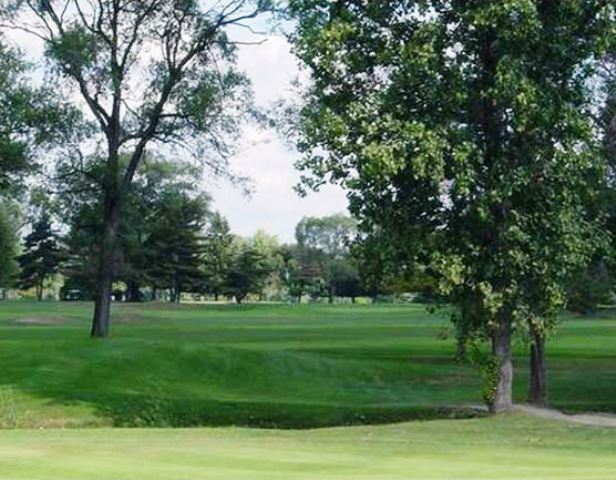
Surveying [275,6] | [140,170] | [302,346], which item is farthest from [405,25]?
[140,170]

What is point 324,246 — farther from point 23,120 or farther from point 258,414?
point 258,414

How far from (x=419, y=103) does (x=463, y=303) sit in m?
5.22

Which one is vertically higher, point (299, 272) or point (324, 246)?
point (324, 246)

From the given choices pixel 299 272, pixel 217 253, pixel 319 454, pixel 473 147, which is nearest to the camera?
pixel 319 454

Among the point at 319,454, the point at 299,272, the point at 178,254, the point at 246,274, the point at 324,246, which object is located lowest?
the point at 319,454

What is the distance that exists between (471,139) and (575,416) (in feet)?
25.8

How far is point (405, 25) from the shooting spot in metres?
27.0

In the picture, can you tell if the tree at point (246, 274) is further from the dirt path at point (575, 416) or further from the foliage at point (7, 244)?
the dirt path at point (575, 416)

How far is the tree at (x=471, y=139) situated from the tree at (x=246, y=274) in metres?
105

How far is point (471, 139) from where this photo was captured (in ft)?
86.4

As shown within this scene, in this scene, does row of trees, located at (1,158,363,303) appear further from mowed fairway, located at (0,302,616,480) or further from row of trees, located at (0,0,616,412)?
row of trees, located at (0,0,616,412)

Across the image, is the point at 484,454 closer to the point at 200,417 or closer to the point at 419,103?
the point at 419,103

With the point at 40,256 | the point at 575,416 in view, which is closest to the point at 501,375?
the point at 575,416

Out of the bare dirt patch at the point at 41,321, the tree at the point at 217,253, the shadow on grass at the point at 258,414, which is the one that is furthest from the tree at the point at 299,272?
the shadow on grass at the point at 258,414
